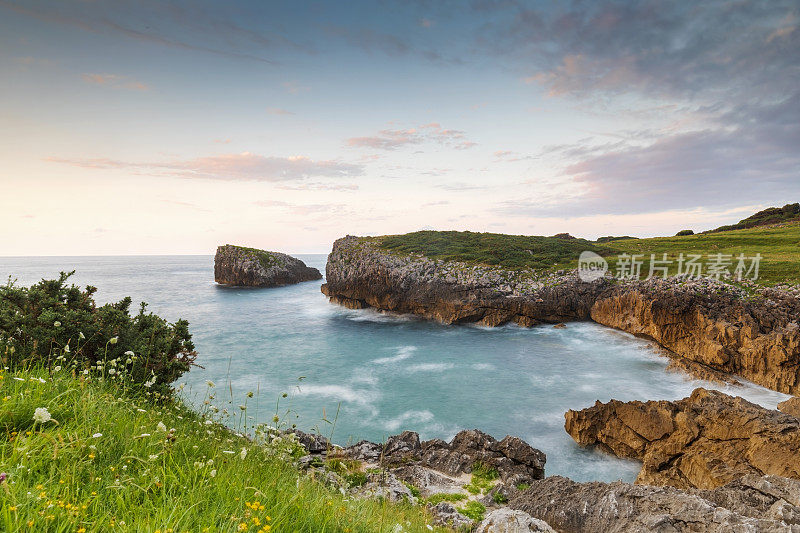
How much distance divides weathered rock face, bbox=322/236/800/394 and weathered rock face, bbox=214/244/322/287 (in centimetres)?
2826

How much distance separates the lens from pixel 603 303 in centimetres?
3916

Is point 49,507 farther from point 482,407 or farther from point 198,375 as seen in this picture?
point 198,375

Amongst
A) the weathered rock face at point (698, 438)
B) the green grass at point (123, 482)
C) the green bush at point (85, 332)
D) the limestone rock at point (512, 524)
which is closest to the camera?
the green grass at point (123, 482)

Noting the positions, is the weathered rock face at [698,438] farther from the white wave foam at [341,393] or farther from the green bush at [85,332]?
the green bush at [85,332]

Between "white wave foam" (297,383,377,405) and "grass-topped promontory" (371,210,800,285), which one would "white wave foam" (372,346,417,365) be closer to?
"white wave foam" (297,383,377,405)

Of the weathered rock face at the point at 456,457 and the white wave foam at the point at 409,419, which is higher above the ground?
the weathered rock face at the point at 456,457

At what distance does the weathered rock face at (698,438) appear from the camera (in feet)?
37.9

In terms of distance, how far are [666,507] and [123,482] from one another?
28.7 ft

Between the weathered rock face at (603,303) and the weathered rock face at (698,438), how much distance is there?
13.6 meters

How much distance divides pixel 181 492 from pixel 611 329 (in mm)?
42253

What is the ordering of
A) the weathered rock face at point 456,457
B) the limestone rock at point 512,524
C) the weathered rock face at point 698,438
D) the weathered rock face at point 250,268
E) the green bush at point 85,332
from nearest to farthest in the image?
the limestone rock at point 512,524 < the green bush at point 85,332 < the weathered rock face at point 698,438 < the weathered rock face at point 456,457 < the weathered rock face at point 250,268

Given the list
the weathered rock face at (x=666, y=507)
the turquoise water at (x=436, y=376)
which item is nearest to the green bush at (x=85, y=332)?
the turquoise water at (x=436, y=376)

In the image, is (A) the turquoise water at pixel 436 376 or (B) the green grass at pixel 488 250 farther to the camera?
(B) the green grass at pixel 488 250

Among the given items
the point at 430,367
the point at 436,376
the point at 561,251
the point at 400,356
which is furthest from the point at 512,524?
the point at 561,251
